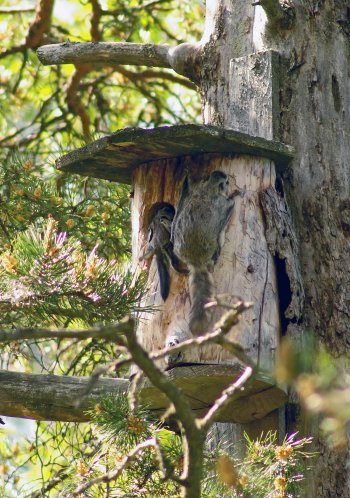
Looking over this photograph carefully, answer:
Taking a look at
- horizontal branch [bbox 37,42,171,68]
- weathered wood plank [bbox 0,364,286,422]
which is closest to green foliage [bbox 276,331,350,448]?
weathered wood plank [bbox 0,364,286,422]

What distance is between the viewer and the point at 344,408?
178cm

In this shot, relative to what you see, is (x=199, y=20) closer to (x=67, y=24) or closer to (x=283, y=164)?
(x=67, y=24)

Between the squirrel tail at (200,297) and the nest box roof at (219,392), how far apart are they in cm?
14

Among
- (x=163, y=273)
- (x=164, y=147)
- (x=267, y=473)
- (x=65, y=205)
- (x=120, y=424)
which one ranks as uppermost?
(x=65, y=205)

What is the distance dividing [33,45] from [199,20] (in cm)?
151

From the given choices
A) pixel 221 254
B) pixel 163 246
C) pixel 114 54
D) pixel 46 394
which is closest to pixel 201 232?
pixel 221 254

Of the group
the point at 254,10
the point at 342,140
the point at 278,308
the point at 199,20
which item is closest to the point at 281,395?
the point at 278,308

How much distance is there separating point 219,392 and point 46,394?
0.72 metres

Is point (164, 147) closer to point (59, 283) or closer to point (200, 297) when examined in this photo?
point (200, 297)

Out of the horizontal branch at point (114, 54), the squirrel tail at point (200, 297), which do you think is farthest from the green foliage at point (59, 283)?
the horizontal branch at point (114, 54)

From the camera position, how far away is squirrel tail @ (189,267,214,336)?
3570 mm

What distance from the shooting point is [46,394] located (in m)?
3.98

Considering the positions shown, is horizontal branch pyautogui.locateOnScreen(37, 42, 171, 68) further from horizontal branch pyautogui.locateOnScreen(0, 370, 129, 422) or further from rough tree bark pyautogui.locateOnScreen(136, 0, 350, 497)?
horizontal branch pyautogui.locateOnScreen(0, 370, 129, 422)

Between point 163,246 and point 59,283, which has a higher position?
point 163,246
